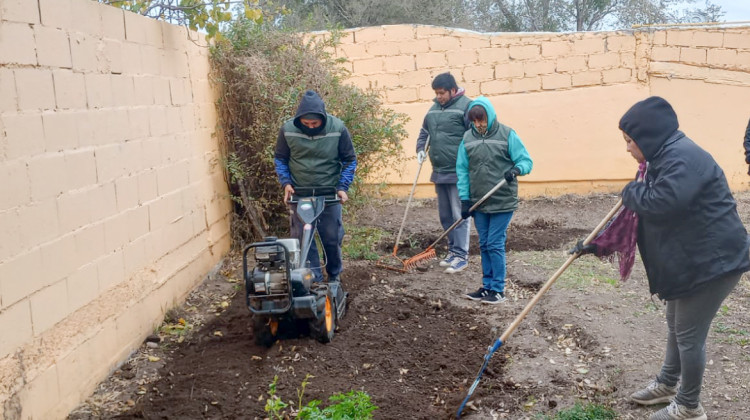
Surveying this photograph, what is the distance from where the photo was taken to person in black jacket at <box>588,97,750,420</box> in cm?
364

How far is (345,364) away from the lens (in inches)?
196

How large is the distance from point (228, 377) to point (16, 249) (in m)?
1.66

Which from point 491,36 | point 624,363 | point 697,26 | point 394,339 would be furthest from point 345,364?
point 697,26

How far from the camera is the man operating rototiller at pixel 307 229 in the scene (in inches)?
192

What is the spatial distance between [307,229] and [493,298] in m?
1.95

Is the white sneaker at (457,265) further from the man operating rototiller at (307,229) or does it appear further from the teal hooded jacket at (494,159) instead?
the man operating rototiller at (307,229)

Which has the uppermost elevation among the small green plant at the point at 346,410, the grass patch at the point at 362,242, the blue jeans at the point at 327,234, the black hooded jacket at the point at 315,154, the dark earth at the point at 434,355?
the black hooded jacket at the point at 315,154

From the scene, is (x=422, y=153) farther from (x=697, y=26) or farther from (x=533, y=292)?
(x=697, y=26)

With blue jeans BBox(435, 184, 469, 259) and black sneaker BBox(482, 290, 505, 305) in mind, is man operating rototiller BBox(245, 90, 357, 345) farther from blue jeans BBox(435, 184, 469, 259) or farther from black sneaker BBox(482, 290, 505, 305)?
blue jeans BBox(435, 184, 469, 259)

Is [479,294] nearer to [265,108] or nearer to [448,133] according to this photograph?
[448,133]

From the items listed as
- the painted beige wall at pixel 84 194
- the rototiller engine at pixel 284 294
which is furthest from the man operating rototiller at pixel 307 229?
the painted beige wall at pixel 84 194

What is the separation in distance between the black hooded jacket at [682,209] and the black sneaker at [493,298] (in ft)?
8.62

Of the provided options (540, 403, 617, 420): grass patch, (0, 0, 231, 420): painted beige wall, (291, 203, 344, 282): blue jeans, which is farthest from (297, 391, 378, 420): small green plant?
(291, 203, 344, 282): blue jeans

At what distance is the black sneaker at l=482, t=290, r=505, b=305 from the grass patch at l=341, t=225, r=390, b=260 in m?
1.85
